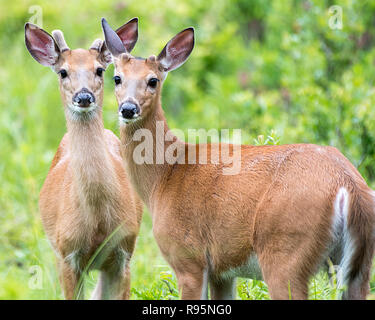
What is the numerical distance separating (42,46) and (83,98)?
0.89 m

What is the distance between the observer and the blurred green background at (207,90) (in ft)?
24.0

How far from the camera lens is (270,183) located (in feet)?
15.3

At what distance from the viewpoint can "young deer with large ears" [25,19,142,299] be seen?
18.9ft

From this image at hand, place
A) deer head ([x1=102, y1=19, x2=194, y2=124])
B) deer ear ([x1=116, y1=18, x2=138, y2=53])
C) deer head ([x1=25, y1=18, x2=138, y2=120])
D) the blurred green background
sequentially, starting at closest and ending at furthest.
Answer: deer head ([x1=102, y1=19, x2=194, y2=124]) < deer head ([x1=25, y1=18, x2=138, y2=120]) < deer ear ([x1=116, y1=18, x2=138, y2=53]) < the blurred green background

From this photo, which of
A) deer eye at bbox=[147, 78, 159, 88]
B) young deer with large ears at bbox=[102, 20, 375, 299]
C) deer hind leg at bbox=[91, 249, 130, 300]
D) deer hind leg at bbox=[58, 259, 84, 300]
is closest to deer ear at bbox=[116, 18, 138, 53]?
young deer with large ears at bbox=[102, 20, 375, 299]

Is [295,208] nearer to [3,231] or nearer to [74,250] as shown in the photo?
[74,250]

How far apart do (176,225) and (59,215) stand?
1.40 metres

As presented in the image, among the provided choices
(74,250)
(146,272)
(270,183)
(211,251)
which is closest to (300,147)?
(270,183)

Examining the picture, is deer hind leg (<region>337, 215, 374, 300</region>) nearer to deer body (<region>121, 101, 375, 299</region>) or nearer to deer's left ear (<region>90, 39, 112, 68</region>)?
deer body (<region>121, 101, 375, 299</region>)

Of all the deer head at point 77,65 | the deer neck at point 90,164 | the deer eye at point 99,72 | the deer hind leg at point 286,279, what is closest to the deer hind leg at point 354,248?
the deer hind leg at point 286,279

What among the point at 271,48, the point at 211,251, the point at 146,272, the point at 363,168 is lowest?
the point at 211,251

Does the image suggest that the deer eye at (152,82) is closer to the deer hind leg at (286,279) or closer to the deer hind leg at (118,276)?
the deer hind leg at (118,276)

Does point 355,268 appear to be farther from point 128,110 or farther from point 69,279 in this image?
point 69,279

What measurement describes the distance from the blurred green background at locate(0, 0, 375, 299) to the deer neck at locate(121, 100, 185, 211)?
2.53 ft
